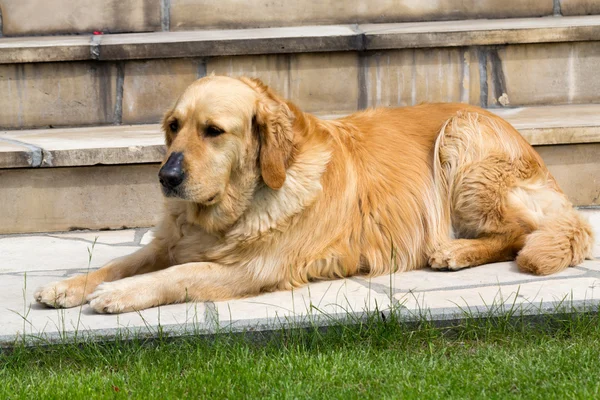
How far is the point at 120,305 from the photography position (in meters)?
4.12

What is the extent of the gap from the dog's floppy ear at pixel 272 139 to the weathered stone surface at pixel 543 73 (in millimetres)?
3016

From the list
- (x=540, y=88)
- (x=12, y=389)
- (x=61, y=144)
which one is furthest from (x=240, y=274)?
(x=540, y=88)

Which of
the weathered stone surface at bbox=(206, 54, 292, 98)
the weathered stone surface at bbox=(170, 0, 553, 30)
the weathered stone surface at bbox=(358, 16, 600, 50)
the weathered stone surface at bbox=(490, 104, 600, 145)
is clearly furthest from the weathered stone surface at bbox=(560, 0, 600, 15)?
the weathered stone surface at bbox=(206, 54, 292, 98)

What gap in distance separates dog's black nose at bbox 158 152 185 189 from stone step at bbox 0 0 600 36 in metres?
3.74

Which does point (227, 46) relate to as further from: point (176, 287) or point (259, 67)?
point (176, 287)

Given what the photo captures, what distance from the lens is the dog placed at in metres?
4.28

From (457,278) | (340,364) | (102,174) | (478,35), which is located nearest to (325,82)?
(478,35)

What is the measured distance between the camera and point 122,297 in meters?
4.14

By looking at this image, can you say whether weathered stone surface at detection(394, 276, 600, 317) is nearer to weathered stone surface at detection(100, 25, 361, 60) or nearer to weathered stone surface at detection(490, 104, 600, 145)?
weathered stone surface at detection(490, 104, 600, 145)

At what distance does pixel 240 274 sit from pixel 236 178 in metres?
0.49

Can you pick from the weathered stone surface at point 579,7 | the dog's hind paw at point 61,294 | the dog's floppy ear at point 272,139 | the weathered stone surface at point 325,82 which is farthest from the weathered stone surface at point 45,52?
the weathered stone surface at point 579,7

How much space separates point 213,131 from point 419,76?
9.97 ft

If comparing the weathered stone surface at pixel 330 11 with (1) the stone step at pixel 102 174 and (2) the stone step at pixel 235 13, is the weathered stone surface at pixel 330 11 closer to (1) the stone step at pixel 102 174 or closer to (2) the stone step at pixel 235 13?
(2) the stone step at pixel 235 13

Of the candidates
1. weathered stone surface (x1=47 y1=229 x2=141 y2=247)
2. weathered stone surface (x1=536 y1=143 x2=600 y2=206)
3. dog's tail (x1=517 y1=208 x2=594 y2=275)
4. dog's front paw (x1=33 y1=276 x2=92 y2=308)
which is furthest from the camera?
weathered stone surface (x1=536 y1=143 x2=600 y2=206)
